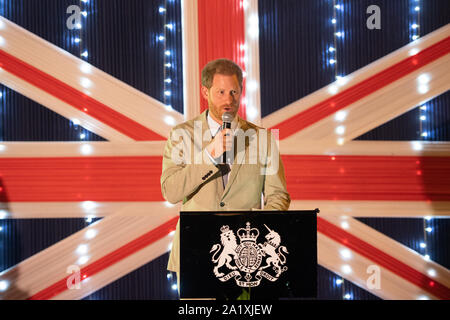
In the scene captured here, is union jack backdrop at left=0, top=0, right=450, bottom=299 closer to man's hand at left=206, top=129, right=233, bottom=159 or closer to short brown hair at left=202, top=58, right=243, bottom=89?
short brown hair at left=202, top=58, right=243, bottom=89

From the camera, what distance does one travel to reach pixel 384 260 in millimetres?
3254

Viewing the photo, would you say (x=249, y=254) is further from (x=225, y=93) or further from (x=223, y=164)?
(x=225, y=93)

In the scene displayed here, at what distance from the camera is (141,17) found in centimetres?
331

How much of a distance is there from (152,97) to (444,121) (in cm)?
213

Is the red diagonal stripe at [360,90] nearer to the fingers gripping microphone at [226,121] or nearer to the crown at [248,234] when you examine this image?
the fingers gripping microphone at [226,121]

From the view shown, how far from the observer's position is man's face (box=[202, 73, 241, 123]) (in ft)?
7.29

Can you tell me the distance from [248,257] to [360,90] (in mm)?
1939

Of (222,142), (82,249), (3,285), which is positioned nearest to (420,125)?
(222,142)

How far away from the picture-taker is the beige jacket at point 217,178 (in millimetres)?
2090

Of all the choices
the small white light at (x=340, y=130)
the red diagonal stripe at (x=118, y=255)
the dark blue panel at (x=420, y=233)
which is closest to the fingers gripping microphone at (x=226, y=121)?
the red diagonal stripe at (x=118, y=255)

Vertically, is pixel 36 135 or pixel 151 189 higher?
pixel 36 135
